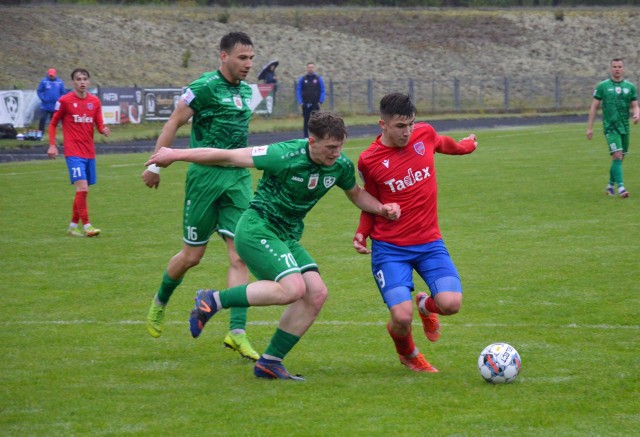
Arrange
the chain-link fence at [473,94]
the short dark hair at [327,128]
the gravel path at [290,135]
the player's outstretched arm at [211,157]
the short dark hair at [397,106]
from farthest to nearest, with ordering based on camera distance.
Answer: the chain-link fence at [473,94]
the gravel path at [290,135]
the short dark hair at [397,106]
the player's outstretched arm at [211,157]
the short dark hair at [327,128]

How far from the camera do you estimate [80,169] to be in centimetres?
1365

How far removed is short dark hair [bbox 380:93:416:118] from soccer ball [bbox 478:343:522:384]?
1655 mm

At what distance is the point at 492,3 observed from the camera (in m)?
75.1

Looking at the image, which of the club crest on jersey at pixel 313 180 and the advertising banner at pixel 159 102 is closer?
the club crest on jersey at pixel 313 180

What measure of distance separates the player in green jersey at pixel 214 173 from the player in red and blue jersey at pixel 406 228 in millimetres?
1136

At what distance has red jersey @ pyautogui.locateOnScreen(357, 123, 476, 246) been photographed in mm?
6855

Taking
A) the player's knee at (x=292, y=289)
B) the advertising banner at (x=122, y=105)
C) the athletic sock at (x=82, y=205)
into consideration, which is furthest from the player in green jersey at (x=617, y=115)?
the advertising banner at (x=122, y=105)

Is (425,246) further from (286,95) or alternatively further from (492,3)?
(492,3)

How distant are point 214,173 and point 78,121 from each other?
6894mm

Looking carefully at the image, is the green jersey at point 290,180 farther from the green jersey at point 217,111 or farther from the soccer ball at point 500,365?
the soccer ball at point 500,365

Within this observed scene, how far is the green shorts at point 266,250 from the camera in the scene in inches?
251

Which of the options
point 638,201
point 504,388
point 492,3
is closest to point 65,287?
point 504,388

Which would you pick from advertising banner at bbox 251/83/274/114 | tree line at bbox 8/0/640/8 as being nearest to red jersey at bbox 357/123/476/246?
advertising banner at bbox 251/83/274/114

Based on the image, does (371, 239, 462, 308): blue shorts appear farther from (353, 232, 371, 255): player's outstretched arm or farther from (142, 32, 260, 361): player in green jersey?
(142, 32, 260, 361): player in green jersey
